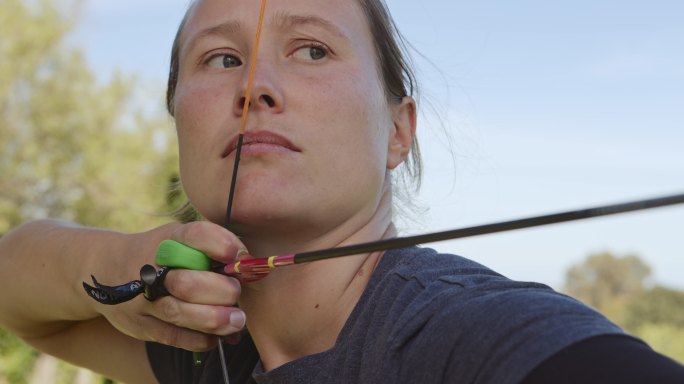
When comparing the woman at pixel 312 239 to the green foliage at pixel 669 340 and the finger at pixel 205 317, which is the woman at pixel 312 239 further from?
the green foliage at pixel 669 340

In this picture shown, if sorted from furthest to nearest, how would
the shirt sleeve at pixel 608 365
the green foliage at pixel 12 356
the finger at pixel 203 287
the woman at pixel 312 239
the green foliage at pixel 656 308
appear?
1. the green foliage at pixel 656 308
2. the green foliage at pixel 12 356
3. the finger at pixel 203 287
4. the woman at pixel 312 239
5. the shirt sleeve at pixel 608 365

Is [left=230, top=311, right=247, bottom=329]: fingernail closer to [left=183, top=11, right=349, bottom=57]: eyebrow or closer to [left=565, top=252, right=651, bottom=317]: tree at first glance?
[left=183, top=11, right=349, bottom=57]: eyebrow

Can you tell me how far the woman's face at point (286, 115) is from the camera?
133 cm

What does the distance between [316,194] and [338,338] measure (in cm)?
24

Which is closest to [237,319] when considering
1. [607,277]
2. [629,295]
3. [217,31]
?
[217,31]

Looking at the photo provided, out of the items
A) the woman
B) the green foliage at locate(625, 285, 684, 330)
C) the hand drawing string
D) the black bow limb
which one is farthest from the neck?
the green foliage at locate(625, 285, 684, 330)

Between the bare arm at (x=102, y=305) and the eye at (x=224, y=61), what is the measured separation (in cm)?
33

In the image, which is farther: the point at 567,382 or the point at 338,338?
the point at 338,338

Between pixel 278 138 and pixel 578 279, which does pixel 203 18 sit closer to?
pixel 278 138

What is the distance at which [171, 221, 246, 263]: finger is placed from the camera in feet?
3.97

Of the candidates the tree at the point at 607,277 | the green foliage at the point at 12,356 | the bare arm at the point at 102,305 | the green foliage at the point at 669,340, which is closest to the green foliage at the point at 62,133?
the green foliage at the point at 12,356

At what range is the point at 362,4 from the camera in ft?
5.21

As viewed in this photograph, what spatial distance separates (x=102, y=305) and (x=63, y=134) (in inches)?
569

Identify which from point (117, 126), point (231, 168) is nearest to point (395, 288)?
point (231, 168)
